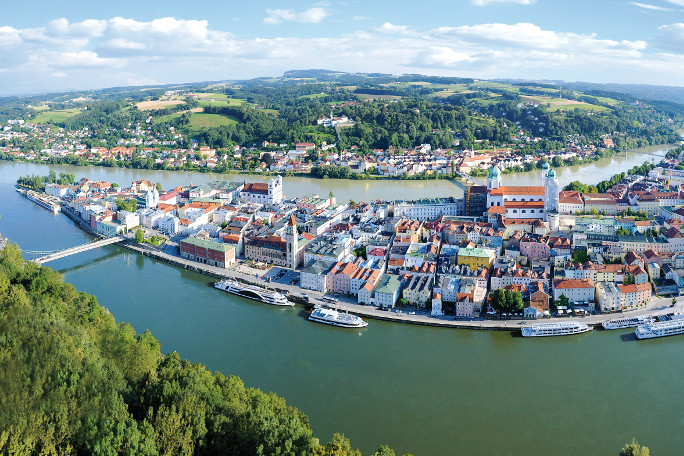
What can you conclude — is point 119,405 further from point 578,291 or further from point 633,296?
point 633,296

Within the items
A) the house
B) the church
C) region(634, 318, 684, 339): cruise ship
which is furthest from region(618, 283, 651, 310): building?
the church

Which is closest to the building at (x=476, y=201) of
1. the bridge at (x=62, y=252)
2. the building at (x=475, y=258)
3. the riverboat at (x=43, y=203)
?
the building at (x=475, y=258)

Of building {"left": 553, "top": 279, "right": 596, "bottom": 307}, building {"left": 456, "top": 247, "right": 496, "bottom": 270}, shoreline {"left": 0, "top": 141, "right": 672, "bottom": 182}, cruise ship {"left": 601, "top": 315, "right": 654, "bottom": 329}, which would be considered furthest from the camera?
shoreline {"left": 0, "top": 141, "right": 672, "bottom": 182}

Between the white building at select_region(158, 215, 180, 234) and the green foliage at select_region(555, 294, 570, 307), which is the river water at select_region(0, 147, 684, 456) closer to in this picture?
the green foliage at select_region(555, 294, 570, 307)

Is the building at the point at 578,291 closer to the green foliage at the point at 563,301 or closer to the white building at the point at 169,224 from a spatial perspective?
the green foliage at the point at 563,301

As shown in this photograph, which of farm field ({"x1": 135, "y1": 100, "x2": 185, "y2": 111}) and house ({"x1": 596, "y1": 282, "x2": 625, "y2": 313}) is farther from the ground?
farm field ({"x1": 135, "y1": 100, "x2": 185, "y2": 111})

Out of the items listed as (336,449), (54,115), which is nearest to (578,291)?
(336,449)
